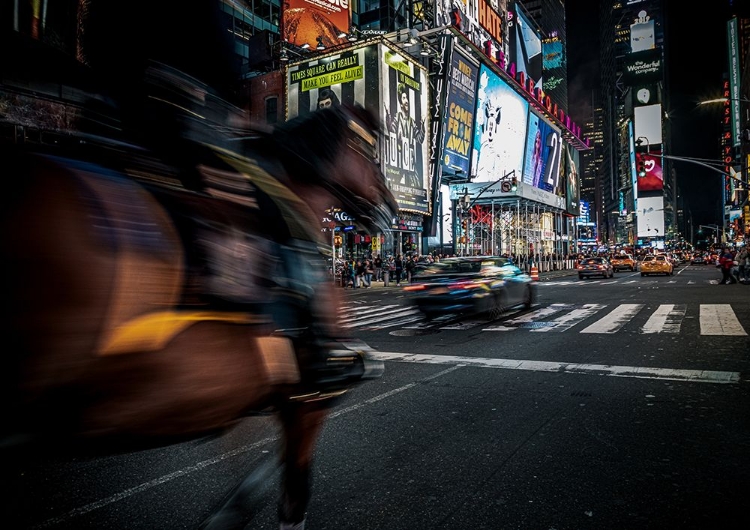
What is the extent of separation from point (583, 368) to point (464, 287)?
5155 mm

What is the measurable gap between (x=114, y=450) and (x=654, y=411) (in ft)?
16.5

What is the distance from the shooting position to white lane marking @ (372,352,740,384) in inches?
245

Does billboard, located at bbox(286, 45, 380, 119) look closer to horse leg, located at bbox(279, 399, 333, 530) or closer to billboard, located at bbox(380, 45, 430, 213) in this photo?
billboard, located at bbox(380, 45, 430, 213)

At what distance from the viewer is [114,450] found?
1580 mm

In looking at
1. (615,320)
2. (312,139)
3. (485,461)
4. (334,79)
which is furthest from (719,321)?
(334,79)

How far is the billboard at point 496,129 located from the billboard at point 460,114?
3.91ft

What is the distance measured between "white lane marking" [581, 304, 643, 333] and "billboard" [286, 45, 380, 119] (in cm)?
2451

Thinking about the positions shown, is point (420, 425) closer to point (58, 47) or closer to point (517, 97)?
point (58, 47)

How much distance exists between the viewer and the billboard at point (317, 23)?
119 ft

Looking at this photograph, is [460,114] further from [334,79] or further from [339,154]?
[339,154]

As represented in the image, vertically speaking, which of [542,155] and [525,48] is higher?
[525,48]

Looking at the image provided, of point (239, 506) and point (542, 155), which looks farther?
point (542, 155)

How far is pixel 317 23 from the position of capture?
124ft

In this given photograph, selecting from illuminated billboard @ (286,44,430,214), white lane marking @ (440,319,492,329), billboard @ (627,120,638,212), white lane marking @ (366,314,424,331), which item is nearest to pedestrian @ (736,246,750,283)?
white lane marking @ (440,319,492,329)
